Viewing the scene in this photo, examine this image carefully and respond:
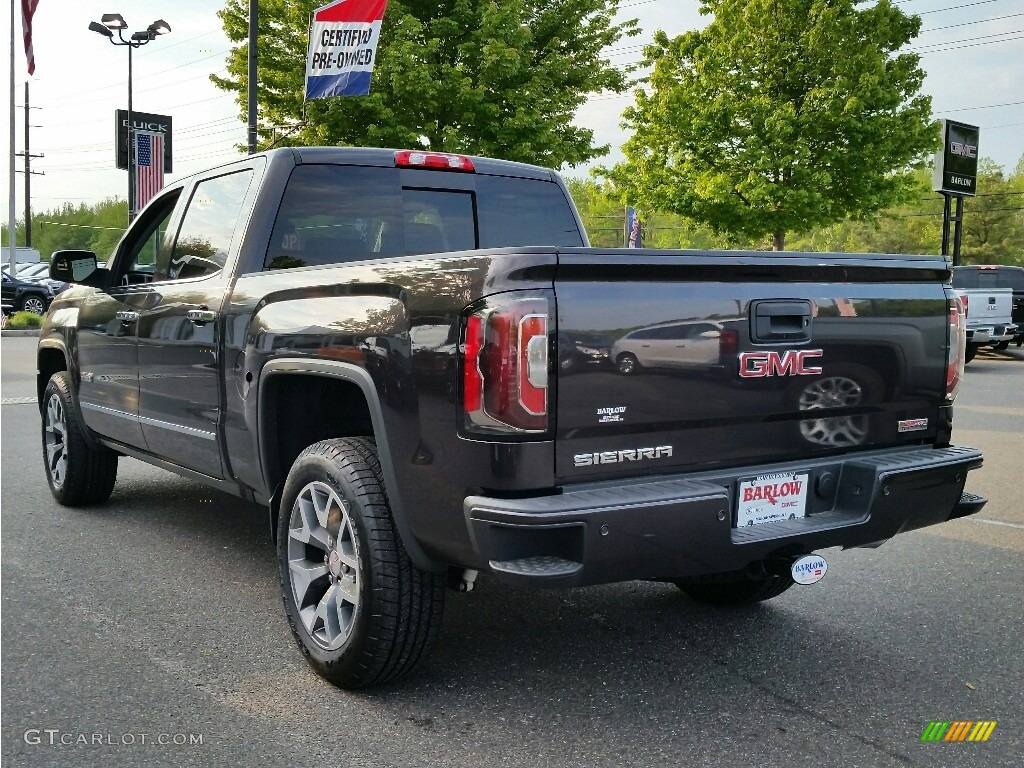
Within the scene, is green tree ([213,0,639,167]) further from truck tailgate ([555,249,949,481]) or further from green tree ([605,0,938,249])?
truck tailgate ([555,249,949,481])

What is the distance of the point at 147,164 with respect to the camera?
2503 cm

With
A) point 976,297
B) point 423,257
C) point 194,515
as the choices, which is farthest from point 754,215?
point 423,257

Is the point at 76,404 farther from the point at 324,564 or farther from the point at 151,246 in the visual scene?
the point at 324,564

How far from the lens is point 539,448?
9.80 ft

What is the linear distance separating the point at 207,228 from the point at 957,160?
78.0ft

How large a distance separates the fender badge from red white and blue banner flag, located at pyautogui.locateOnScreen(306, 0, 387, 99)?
14028 mm

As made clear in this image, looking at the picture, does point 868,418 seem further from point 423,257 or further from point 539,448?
point 423,257

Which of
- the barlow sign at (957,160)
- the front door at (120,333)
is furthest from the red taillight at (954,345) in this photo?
the barlow sign at (957,160)

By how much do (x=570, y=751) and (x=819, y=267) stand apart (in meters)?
1.81

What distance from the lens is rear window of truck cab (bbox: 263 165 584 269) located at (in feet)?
15.2

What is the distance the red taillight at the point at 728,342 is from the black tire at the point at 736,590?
1.37 m

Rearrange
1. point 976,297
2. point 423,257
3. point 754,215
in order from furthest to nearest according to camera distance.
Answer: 1. point 754,215
2. point 976,297
3. point 423,257

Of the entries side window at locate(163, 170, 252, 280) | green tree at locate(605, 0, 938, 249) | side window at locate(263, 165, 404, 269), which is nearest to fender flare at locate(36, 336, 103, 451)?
side window at locate(163, 170, 252, 280)

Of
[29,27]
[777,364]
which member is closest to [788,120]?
[29,27]
